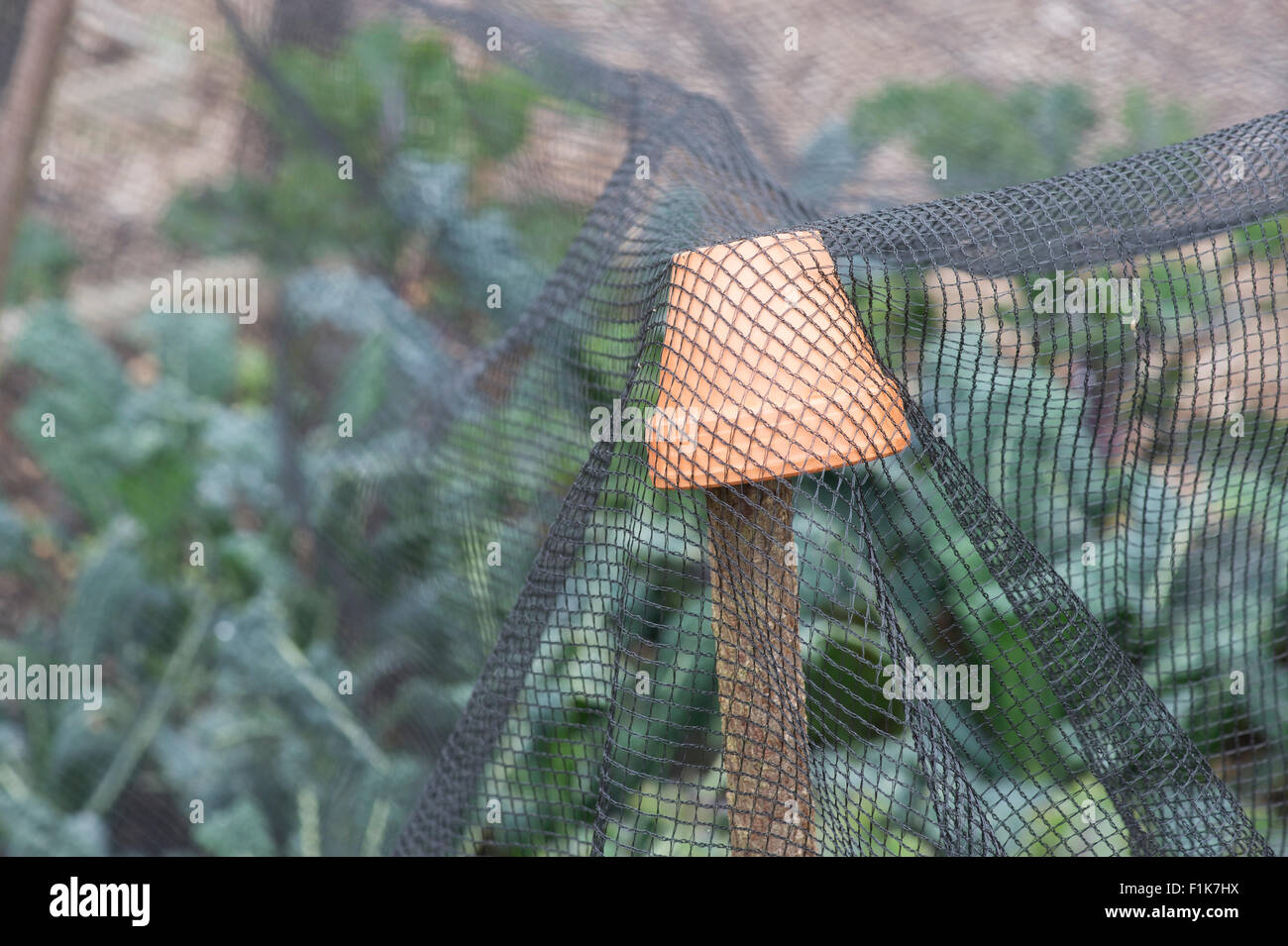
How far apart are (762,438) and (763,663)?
0.25m

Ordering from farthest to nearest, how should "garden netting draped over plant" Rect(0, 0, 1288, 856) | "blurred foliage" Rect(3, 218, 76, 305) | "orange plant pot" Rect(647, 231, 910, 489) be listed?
"blurred foliage" Rect(3, 218, 76, 305) → "garden netting draped over plant" Rect(0, 0, 1288, 856) → "orange plant pot" Rect(647, 231, 910, 489)

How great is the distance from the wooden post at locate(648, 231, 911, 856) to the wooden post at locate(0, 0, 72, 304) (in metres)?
1.74

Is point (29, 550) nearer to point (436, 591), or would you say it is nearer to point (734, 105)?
point (436, 591)

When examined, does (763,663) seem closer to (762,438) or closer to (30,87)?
(762,438)

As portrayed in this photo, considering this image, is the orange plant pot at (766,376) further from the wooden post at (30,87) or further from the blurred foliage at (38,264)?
the blurred foliage at (38,264)

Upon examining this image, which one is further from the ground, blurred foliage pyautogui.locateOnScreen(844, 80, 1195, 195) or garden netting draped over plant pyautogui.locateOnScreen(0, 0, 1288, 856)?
blurred foliage pyautogui.locateOnScreen(844, 80, 1195, 195)

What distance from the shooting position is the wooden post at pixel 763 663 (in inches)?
40.8

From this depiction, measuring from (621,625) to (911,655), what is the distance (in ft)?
1.05

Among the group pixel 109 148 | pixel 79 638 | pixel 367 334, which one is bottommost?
pixel 79 638

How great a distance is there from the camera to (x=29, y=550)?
9.31 ft

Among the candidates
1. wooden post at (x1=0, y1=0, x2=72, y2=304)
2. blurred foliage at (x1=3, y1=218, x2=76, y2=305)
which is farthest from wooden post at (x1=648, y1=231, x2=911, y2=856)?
blurred foliage at (x1=3, y1=218, x2=76, y2=305)

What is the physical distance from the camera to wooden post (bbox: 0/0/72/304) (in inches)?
83.6

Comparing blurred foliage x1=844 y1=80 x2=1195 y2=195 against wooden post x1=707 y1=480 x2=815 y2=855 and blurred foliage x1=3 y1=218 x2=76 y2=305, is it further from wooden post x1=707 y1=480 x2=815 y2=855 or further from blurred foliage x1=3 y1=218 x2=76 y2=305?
blurred foliage x1=3 y1=218 x2=76 y2=305
